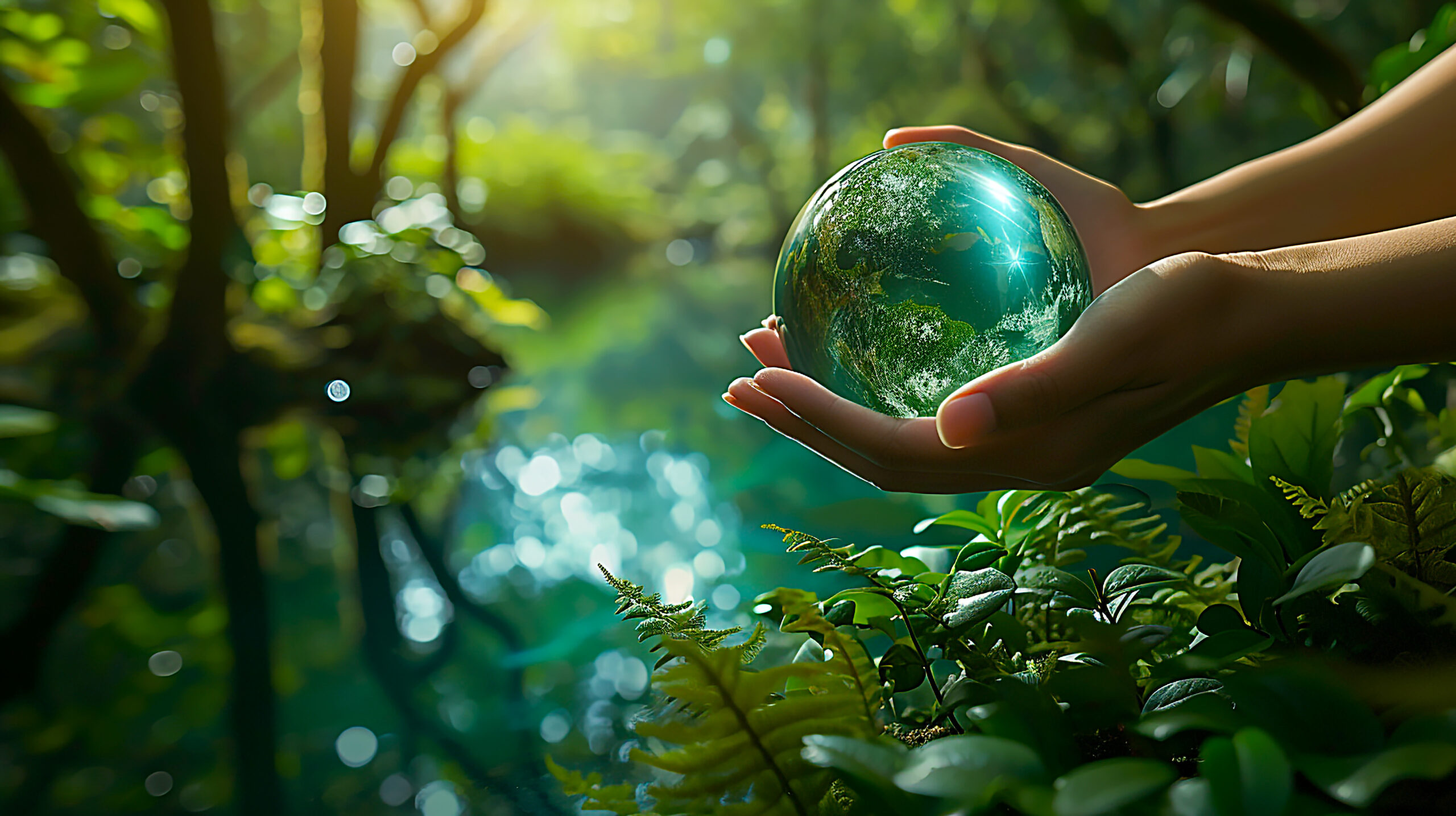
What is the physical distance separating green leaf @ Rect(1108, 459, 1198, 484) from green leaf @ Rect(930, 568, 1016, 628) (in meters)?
0.25

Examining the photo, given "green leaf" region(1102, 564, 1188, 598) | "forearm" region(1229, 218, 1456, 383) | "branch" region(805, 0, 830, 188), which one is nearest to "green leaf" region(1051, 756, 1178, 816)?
"green leaf" region(1102, 564, 1188, 598)

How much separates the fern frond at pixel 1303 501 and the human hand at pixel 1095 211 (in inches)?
21.3

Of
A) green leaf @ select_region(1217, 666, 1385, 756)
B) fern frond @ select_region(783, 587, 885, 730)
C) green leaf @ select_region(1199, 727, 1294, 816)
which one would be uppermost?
green leaf @ select_region(1199, 727, 1294, 816)

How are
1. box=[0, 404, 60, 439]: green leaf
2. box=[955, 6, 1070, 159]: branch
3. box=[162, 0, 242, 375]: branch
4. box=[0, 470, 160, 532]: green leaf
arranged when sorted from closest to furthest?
box=[0, 470, 160, 532]: green leaf
box=[0, 404, 60, 439]: green leaf
box=[162, 0, 242, 375]: branch
box=[955, 6, 1070, 159]: branch

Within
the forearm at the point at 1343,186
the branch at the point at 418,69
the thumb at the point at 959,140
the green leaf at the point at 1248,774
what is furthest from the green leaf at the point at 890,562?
the branch at the point at 418,69

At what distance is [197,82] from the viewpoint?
3.28 metres

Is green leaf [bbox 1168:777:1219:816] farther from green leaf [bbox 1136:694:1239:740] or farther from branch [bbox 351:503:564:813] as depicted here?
branch [bbox 351:503:564:813]

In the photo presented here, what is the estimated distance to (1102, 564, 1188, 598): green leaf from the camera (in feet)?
2.58

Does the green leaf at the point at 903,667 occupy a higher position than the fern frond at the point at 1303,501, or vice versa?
the fern frond at the point at 1303,501

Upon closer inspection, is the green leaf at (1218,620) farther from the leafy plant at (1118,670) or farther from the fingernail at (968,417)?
the fingernail at (968,417)

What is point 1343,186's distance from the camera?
1.16 meters

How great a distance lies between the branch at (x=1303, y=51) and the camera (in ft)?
7.29

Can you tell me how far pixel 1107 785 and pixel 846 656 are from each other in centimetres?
27

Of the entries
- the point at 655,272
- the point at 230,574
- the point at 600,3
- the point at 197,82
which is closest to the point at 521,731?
the point at 230,574
